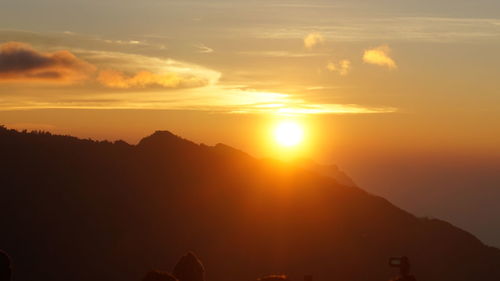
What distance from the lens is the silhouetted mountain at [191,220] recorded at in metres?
119

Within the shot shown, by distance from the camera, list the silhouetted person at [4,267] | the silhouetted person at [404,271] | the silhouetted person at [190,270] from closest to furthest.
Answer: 1. the silhouetted person at [404,271]
2. the silhouetted person at [4,267]
3. the silhouetted person at [190,270]

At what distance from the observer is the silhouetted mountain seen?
119 m

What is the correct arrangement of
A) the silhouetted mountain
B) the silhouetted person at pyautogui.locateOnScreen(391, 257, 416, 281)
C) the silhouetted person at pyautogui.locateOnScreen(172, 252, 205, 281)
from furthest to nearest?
1. the silhouetted mountain
2. the silhouetted person at pyautogui.locateOnScreen(172, 252, 205, 281)
3. the silhouetted person at pyautogui.locateOnScreen(391, 257, 416, 281)

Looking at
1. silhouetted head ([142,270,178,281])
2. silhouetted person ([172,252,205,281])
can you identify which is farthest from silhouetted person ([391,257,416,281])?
silhouetted person ([172,252,205,281])

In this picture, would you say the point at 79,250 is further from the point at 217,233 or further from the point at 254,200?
the point at 254,200

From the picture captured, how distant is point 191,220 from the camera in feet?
443

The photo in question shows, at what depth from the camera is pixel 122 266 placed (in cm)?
11681

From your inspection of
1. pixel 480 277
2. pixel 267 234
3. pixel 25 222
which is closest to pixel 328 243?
pixel 267 234

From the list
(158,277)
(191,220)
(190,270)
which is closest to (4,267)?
(158,277)

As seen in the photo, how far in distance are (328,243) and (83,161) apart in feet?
138

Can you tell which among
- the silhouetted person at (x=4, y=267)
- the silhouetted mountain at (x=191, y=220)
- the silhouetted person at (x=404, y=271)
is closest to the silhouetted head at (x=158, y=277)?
the silhouetted person at (x=4, y=267)

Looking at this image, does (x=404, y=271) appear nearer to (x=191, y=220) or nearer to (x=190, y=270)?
(x=190, y=270)

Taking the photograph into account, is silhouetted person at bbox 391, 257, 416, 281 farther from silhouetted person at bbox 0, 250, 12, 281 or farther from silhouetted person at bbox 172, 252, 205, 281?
silhouetted person at bbox 172, 252, 205, 281

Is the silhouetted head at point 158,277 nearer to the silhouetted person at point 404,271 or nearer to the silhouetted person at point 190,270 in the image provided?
the silhouetted person at point 404,271
